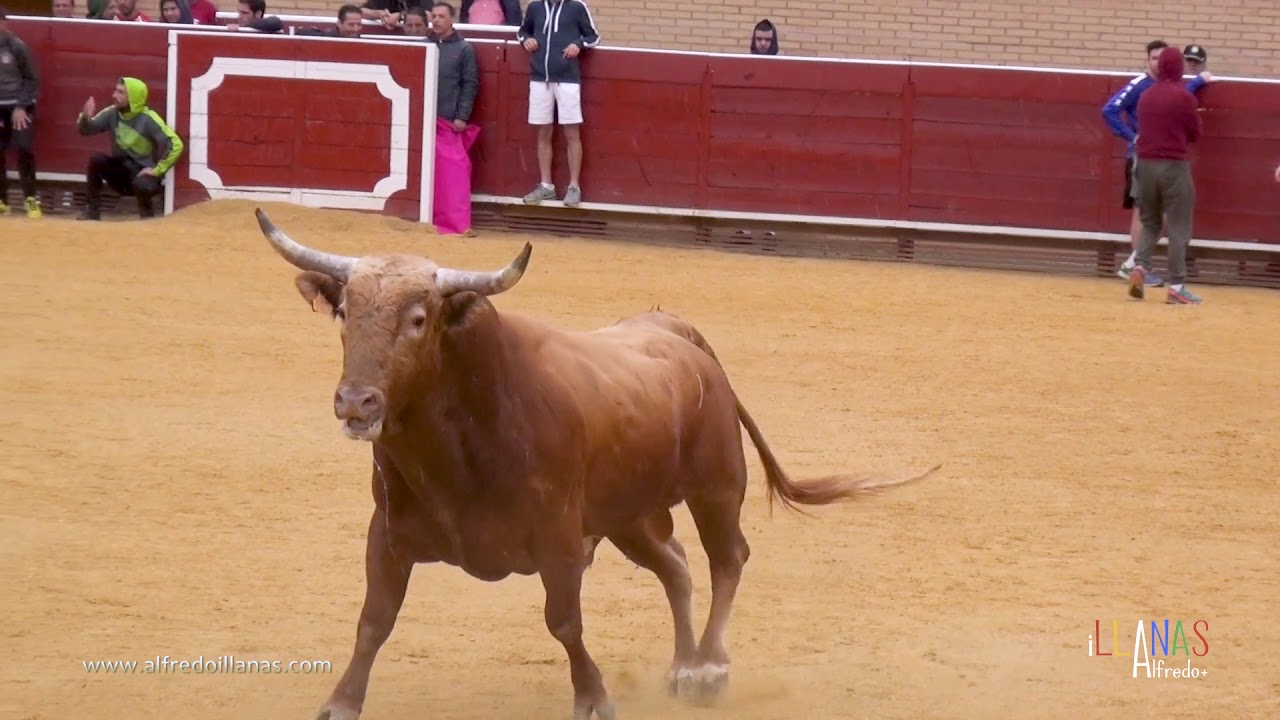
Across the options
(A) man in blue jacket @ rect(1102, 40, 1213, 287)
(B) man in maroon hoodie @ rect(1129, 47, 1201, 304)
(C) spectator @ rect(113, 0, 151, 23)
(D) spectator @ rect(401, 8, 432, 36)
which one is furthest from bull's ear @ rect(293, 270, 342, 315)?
(C) spectator @ rect(113, 0, 151, 23)

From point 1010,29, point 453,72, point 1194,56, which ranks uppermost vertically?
point 1010,29

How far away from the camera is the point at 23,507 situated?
20.5 ft

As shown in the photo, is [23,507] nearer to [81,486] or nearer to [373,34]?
[81,486]

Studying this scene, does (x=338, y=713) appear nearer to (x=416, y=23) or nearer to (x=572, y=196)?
(x=572, y=196)

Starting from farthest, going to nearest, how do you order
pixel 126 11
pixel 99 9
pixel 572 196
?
pixel 99 9, pixel 126 11, pixel 572 196

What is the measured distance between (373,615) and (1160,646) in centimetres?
240

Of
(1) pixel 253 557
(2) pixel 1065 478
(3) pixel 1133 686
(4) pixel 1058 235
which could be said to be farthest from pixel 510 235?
(3) pixel 1133 686

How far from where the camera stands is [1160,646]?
17.3 feet

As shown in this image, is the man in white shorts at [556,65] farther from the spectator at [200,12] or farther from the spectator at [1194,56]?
the spectator at [1194,56]

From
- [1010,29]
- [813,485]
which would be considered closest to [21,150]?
[1010,29]

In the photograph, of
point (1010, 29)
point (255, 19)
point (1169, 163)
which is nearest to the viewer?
point (1169, 163)

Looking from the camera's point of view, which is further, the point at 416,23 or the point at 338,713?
the point at 416,23

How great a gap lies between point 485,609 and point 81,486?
6.31ft

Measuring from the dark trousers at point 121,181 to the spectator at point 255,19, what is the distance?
1.40 metres
